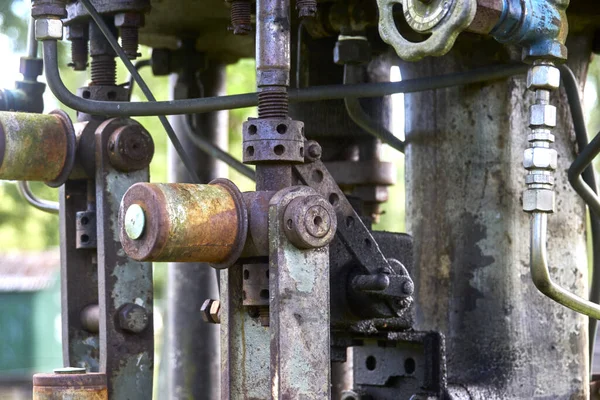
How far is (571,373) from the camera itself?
2.62 metres

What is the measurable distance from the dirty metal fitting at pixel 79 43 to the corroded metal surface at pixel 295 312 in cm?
113

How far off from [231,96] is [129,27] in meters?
0.38

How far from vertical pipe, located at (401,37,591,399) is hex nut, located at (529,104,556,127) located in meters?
0.48

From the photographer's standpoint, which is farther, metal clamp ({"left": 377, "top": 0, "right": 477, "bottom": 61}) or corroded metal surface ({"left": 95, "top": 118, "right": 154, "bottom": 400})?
corroded metal surface ({"left": 95, "top": 118, "right": 154, "bottom": 400})

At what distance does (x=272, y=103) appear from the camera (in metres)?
2.03

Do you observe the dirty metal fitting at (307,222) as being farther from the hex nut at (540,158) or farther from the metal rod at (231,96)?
the metal rod at (231,96)

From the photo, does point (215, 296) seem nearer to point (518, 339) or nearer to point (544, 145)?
point (518, 339)

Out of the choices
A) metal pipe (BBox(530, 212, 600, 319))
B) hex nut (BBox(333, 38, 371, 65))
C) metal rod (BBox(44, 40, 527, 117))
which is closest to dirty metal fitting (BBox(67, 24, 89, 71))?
metal rod (BBox(44, 40, 527, 117))

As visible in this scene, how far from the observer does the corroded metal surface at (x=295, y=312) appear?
192 cm

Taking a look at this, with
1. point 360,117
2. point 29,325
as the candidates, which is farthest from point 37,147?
point 29,325

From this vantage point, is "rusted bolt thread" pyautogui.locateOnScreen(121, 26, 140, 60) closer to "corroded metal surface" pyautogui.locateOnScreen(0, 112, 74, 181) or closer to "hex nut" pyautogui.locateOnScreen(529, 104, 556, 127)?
"corroded metal surface" pyautogui.locateOnScreen(0, 112, 74, 181)

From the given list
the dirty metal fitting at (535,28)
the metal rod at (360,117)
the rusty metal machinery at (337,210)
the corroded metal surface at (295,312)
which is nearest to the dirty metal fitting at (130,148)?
the rusty metal machinery at (337,210)

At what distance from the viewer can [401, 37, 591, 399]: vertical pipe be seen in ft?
8.43

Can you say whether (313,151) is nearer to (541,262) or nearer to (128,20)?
(541,262)
